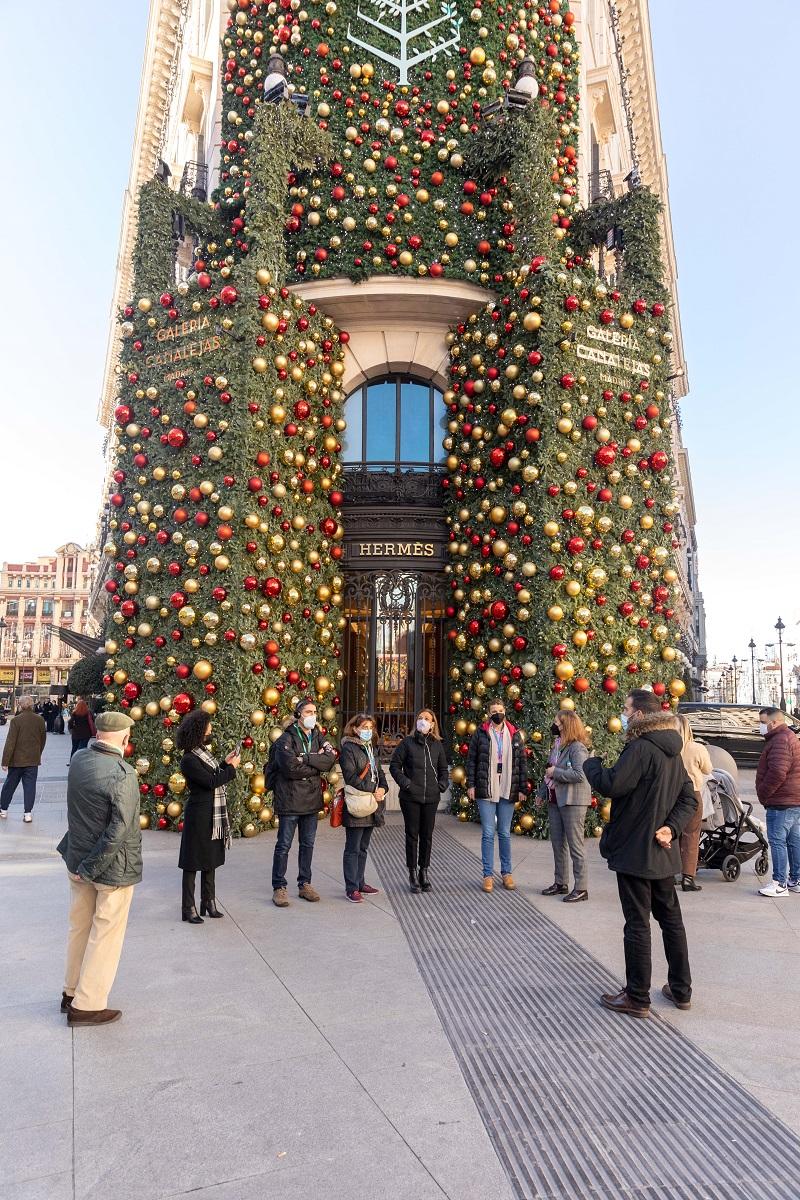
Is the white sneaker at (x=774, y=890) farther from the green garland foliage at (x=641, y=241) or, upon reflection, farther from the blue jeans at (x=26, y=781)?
the blue jeans at (x=26, y=781)

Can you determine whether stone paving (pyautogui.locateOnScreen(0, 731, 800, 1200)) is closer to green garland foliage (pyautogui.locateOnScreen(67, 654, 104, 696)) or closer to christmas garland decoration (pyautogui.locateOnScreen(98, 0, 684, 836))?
christmas garland decoration (pyautogui.locateOnScreen(98, 0, 684, 836))

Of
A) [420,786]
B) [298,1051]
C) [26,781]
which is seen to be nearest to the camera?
[298,1051]

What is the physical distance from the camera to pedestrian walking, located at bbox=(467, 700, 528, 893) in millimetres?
8195

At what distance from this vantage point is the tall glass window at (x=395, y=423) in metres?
14.9

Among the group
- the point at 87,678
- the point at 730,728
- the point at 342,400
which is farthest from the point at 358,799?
the point at 730,728

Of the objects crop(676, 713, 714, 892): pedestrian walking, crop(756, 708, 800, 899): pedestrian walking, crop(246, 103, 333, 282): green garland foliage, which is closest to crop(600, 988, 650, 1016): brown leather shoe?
crop(676, 713, 714, 892): pedestrian walking

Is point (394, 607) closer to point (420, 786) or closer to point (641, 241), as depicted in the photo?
point (420, 786)

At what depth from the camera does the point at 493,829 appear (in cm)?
827

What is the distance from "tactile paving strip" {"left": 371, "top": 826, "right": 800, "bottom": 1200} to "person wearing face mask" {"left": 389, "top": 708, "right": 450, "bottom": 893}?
1.66 meters

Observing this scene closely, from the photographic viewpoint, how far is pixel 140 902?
24.8 ft

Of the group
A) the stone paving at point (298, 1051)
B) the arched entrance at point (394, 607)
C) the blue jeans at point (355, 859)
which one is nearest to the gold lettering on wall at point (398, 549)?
the arched entrance at point (394, 607)

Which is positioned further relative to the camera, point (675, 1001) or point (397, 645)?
point (397, 645)

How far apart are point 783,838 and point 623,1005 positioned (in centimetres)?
420

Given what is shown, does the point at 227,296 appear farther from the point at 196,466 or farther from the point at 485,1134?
the point at 485,1134
